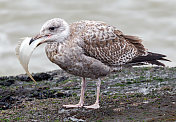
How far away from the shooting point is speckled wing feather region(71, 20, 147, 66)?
743 cm

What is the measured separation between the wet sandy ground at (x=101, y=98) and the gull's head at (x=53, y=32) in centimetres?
117

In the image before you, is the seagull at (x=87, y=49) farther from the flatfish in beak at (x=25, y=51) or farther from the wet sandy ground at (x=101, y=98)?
the wet sandy ground at (x=101, y=98)

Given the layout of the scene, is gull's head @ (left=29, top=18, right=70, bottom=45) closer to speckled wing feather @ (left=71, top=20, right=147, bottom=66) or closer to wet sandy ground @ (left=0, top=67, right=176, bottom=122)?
speckled wing feather @ (left=71, top=20, right=147, bottom=66)

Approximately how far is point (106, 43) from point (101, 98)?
40.6 inches

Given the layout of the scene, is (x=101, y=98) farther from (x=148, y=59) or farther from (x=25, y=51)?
(x=25, y=51)

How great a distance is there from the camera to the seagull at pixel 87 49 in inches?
282

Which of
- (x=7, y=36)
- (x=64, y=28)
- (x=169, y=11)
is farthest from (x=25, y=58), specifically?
(x=169, y=11)

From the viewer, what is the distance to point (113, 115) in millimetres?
6609

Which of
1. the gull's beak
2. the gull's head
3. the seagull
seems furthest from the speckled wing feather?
the gull's beak

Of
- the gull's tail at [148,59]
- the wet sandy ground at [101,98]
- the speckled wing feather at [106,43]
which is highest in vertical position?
the speckled wing feather at [106,43]

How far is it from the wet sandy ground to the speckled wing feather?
62cm

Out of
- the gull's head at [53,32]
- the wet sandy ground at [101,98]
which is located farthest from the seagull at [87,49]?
the wet sandy ground at [101,98]

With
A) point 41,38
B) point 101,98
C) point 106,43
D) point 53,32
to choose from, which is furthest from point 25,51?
point 101,98

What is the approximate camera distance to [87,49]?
7.33 metres
